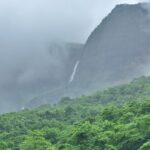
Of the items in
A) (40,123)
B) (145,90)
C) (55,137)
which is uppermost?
(145,90)

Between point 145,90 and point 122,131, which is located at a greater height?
point 145,90

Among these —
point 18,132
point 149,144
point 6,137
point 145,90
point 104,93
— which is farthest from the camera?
point 104,93

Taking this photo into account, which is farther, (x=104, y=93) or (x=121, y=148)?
(x=104, y=93)

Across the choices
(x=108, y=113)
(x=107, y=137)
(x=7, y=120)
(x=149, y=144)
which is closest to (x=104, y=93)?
(x=7, y=120)

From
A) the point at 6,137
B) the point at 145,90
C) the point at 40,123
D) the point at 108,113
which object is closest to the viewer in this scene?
the point at 108,113

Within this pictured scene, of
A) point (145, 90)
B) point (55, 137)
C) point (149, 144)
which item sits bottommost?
point (149, 144)

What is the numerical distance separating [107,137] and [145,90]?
74.3 m

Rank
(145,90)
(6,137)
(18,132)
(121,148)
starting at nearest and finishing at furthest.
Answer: (121,148), (6,137), (18,132), (145,90)

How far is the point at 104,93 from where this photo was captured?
14438 cm

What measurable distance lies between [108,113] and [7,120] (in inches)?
1276

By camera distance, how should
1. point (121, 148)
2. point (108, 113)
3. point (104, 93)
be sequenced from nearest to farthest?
point (121, 148) → point (108, 113) → point (104, 93)

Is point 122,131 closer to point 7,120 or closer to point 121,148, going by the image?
point 121,148

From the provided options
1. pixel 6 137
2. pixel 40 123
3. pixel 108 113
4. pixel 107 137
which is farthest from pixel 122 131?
pixel 40 123

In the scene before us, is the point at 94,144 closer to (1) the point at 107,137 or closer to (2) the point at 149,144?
(1) the point at 107,137
